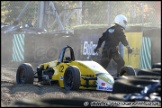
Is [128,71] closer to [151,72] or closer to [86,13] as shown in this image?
[151,72]

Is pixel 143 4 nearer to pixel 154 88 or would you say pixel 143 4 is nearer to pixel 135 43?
pixel 135 43

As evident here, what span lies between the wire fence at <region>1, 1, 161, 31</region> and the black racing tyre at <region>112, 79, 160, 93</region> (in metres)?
11.3

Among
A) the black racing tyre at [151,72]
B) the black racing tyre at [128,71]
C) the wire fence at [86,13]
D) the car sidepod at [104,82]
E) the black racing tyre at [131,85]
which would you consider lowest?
the car sidepod at [104,82]

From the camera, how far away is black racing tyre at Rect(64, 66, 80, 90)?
832 cm

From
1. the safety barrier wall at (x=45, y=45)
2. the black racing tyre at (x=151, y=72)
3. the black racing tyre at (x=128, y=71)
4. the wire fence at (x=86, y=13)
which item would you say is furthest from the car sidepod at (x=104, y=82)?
the wire fence at (x=86, y=13)

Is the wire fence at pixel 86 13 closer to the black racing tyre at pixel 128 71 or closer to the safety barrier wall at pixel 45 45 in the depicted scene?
the safety barrier wall at pixel 45 45

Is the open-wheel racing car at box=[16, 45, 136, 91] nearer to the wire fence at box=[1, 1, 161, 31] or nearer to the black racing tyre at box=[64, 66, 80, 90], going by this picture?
the black racing tyre at box=[64, 66, 80, 90]

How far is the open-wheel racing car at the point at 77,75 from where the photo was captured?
841cm

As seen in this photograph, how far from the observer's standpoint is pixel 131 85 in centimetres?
416

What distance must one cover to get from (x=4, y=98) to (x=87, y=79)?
1.77 metres

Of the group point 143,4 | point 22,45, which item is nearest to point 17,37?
point 22,45

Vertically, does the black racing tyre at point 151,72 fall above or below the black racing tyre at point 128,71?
above

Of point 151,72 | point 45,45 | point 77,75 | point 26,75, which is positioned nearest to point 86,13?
point 45,45

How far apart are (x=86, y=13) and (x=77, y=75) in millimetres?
12038
